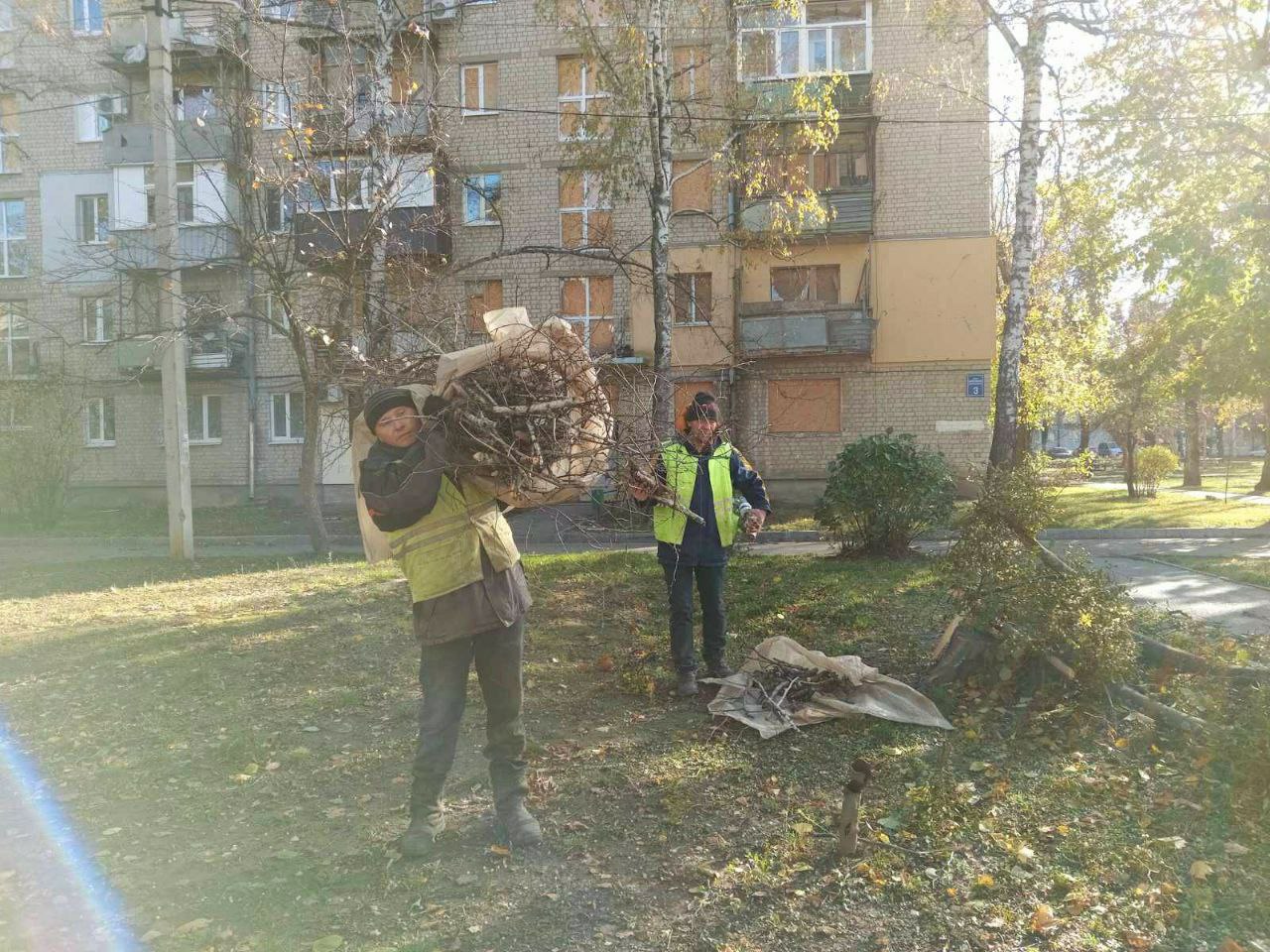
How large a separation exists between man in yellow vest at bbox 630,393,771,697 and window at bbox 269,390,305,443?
71.1 ft

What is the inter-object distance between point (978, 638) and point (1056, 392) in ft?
69.5

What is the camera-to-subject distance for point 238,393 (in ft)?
81.7

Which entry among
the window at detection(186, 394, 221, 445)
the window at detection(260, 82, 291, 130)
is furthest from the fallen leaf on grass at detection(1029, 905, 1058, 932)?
the window at detection(186, 394, 221, 445)

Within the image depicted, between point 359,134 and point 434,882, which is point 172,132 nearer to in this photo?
point 359,134

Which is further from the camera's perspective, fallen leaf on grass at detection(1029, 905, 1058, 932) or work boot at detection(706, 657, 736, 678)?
work boot at detection(706, 657, 736, 678)

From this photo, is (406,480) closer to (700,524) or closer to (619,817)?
(619,817)

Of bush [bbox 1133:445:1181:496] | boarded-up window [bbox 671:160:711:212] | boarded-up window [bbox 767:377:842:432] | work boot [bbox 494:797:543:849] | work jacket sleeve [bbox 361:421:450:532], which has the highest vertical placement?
boarded-up window [bbox 671:160:711:212]

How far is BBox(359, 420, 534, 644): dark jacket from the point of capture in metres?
3.16

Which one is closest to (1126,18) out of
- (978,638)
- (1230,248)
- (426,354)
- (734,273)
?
(1230,248)

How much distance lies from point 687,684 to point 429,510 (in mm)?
2478

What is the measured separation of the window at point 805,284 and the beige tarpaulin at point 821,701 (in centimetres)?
1782

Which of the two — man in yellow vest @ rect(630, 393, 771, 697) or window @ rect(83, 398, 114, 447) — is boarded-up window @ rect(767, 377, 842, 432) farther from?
window @ rect(83, 398, 114, 447)

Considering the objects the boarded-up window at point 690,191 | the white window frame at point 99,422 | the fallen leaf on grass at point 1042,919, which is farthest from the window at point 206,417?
the fallen leaf on grass at point 1042,919

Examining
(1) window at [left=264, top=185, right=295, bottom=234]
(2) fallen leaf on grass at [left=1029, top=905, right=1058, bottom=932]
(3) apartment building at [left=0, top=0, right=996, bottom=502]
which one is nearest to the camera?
(2) fallen leaf on grass at [left=1029, top=905, right=1058, bottom=932]
